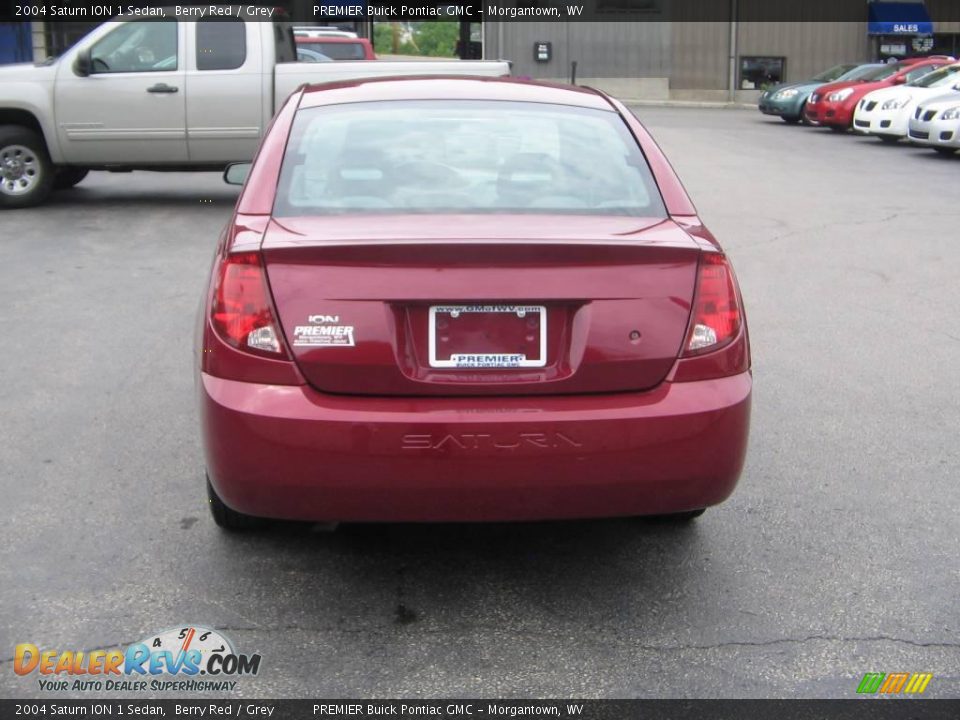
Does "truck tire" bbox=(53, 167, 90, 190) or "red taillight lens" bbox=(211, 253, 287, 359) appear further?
"truck tire" bbox=(53, 167, 90, 190)

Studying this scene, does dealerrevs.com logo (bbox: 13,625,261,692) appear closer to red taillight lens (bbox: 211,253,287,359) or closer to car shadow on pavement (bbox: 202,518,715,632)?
car shadow on pavement (bbox: 202,518,715,632)

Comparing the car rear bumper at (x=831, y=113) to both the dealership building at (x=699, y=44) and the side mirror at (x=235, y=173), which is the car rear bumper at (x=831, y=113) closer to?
the dealership building at (x=699, y=44)

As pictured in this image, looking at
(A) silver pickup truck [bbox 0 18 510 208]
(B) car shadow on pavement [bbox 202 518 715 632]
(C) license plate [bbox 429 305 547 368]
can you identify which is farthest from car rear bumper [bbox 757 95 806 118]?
(C) license plate [bbox 429 305 547 368]

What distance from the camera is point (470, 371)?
11.2ft

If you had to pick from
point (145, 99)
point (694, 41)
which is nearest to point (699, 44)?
point (694, 41)

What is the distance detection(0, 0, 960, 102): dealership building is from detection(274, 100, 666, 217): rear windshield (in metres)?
36.5

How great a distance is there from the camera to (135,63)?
12.2 metres

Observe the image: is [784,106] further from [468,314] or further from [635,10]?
[468,314]

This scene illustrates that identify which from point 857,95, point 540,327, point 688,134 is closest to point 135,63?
point 540,327

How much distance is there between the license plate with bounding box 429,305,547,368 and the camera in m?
3.39

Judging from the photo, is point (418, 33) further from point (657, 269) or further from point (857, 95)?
point (657, 269)

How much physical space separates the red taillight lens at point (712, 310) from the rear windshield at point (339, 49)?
1856 centimetres

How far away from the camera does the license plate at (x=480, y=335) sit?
3391mm

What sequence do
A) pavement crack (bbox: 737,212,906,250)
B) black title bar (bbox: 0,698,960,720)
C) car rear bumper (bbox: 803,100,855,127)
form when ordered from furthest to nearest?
car rear bumper (bbox: 803,100,855,127), pavement crack (bbox: 737,212,906,250), black title bar (bbox: 0,698,960,720)
